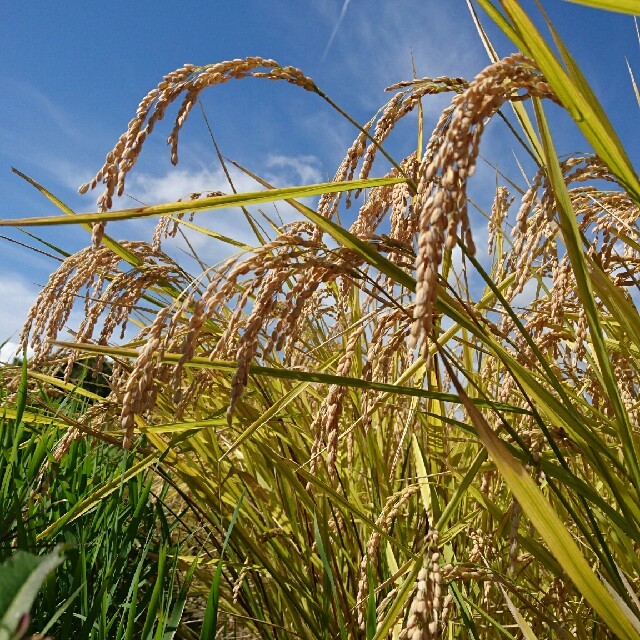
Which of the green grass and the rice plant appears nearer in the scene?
the rice plant

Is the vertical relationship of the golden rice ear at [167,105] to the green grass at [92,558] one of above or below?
above

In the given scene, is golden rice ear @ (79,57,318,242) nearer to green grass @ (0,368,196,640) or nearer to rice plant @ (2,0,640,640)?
rice plant @ (2,0,640,640)

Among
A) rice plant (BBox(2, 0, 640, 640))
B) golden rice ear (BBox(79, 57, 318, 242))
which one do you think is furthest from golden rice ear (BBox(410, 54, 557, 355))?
golden rice ear (BBox(79, 57, 318, 242))

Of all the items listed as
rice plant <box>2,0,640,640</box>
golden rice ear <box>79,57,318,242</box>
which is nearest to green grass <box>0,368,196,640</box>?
rice plant <box>2,0,640,640</box>

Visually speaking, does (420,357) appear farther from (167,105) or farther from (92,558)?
(92,558)

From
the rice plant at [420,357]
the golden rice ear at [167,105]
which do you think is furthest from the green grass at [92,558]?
the golden rice ear at [167,105]

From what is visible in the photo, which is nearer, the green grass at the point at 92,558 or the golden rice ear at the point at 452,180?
the golden rice ear at the point at 452,180

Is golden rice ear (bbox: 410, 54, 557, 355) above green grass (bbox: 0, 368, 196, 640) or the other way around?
above

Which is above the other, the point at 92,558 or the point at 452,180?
the point at 452,180

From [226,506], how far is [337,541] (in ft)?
1.93

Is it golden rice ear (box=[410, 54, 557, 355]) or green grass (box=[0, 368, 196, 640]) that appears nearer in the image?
golden rice ear (box=[410, 54, 557, 355])

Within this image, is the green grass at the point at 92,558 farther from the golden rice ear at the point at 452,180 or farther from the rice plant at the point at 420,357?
the golden rice ear at the point at 452,180

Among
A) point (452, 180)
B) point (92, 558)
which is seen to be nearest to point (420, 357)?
point (452, 180)

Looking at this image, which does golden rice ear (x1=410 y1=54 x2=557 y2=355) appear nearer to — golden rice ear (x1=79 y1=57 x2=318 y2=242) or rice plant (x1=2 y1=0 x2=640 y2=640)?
rice plant (x1=2 y1=0 x2=640 y2=640)
